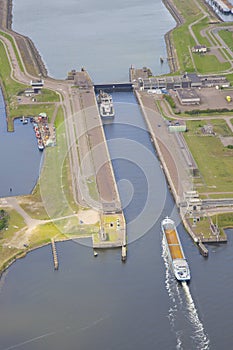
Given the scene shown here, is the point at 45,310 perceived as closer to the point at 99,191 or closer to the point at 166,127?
the point at 99,191

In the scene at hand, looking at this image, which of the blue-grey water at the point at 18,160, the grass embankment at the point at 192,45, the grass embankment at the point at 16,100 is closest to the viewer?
the blue-grey water at the point at 18,160

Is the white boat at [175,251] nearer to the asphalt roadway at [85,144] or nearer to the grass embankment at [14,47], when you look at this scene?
the asphalt roadway at [85,144]

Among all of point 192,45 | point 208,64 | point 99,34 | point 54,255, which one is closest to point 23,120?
point 208,64

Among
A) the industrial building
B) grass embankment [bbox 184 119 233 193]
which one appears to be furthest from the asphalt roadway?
the industrial building

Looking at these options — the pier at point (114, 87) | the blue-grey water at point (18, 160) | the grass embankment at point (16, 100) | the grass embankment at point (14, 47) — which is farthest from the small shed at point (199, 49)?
the blue-grey water at point (18, 160)

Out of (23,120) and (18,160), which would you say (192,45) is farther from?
(18,160)

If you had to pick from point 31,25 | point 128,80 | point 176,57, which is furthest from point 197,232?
point 31,25
